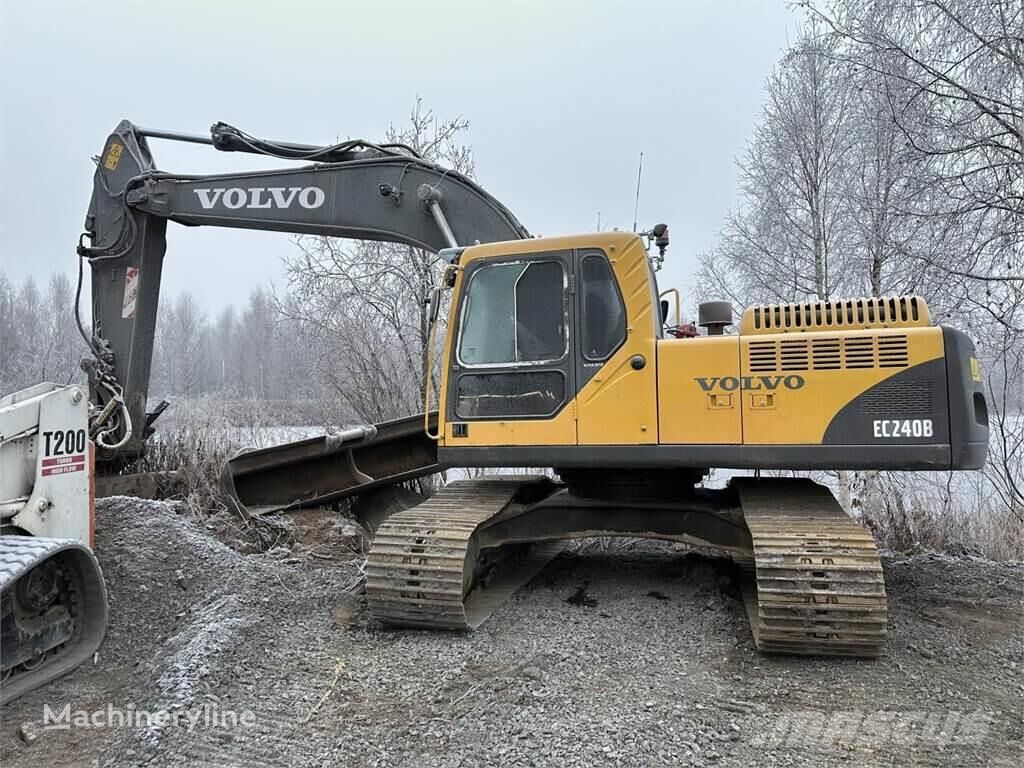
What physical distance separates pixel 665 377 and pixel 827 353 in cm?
91

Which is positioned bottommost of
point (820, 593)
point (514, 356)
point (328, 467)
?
point (820, 593)

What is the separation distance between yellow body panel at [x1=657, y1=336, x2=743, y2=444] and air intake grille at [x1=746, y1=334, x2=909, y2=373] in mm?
150

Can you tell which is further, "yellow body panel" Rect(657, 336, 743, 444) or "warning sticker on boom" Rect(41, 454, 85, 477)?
"yellow body panel" Rect(657, 336, 743, 444)

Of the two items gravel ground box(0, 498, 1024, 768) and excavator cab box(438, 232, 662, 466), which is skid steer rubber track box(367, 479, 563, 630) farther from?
excavator cab box(438, 232, 662, 466)

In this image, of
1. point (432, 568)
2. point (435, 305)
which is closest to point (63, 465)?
point (432, 568)

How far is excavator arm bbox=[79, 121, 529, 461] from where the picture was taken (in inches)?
218

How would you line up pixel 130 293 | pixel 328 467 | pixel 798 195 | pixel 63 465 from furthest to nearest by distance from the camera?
1. pixel 798 195
2. pixel 328 467
3. pixel 130 293
4. pixel 63 465

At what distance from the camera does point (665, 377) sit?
13.8 feet

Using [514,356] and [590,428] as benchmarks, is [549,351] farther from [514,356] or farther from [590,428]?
A: [590,428]

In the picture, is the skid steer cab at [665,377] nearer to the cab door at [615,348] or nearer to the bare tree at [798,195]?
the cab door at [615,348]

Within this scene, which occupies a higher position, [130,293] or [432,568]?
[130,293]

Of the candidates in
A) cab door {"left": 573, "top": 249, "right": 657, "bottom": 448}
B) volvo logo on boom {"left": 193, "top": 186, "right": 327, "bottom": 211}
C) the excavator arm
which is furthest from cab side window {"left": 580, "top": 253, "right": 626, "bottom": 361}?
volvo logo on boom {"left": 193, "top": 186, "right": 327, "bottom": 211}

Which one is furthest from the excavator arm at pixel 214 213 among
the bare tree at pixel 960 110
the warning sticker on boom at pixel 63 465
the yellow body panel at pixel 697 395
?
the bare tree at pixel 960 110

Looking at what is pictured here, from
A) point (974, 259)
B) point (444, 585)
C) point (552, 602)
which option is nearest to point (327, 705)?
point (444, 585)
